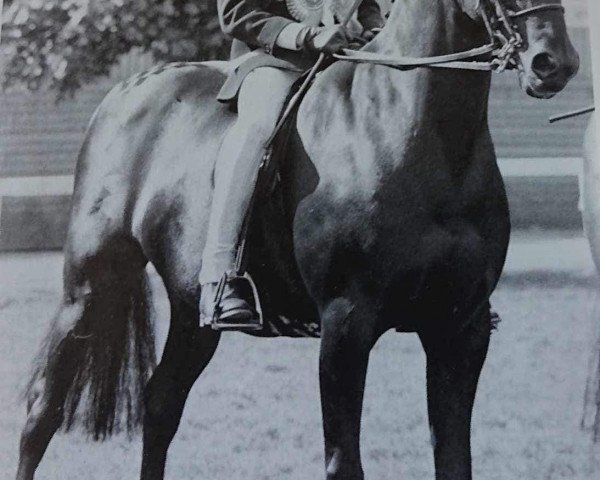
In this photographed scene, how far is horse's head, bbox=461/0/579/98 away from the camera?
1.40 meters

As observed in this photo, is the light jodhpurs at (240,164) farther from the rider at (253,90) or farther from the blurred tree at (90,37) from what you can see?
the blurred tree at (90,37)

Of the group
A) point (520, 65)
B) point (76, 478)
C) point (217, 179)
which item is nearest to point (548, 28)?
point (520, 65)

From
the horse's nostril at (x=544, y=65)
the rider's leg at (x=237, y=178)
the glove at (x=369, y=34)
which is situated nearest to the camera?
the horse's nostril at (x=544, y=65)

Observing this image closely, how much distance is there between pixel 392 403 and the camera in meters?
1.72

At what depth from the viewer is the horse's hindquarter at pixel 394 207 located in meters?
1.48

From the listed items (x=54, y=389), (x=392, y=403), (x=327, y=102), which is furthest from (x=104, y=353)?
(x=327, y=102)

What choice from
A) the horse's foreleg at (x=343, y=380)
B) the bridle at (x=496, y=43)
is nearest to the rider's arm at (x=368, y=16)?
the bridle at (x=496, y=43)

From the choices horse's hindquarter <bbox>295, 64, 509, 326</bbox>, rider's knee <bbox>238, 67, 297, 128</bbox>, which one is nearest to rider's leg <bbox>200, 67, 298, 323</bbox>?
rider's knee <bbox>238, 67, 297, 128</bbox>

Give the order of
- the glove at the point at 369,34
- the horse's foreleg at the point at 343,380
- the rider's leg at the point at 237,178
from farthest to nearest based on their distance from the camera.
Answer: the glove at the point at 369,34
the rider's leg at the point at 237,178
the horse's foreleg at the point at 343,380

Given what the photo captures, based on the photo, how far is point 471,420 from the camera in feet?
5.60

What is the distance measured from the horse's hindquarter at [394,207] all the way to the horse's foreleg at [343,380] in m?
0.05

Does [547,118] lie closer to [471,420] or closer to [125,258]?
[471,420]

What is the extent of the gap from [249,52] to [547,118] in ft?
2.26

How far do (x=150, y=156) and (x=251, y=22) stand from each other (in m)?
0.41
